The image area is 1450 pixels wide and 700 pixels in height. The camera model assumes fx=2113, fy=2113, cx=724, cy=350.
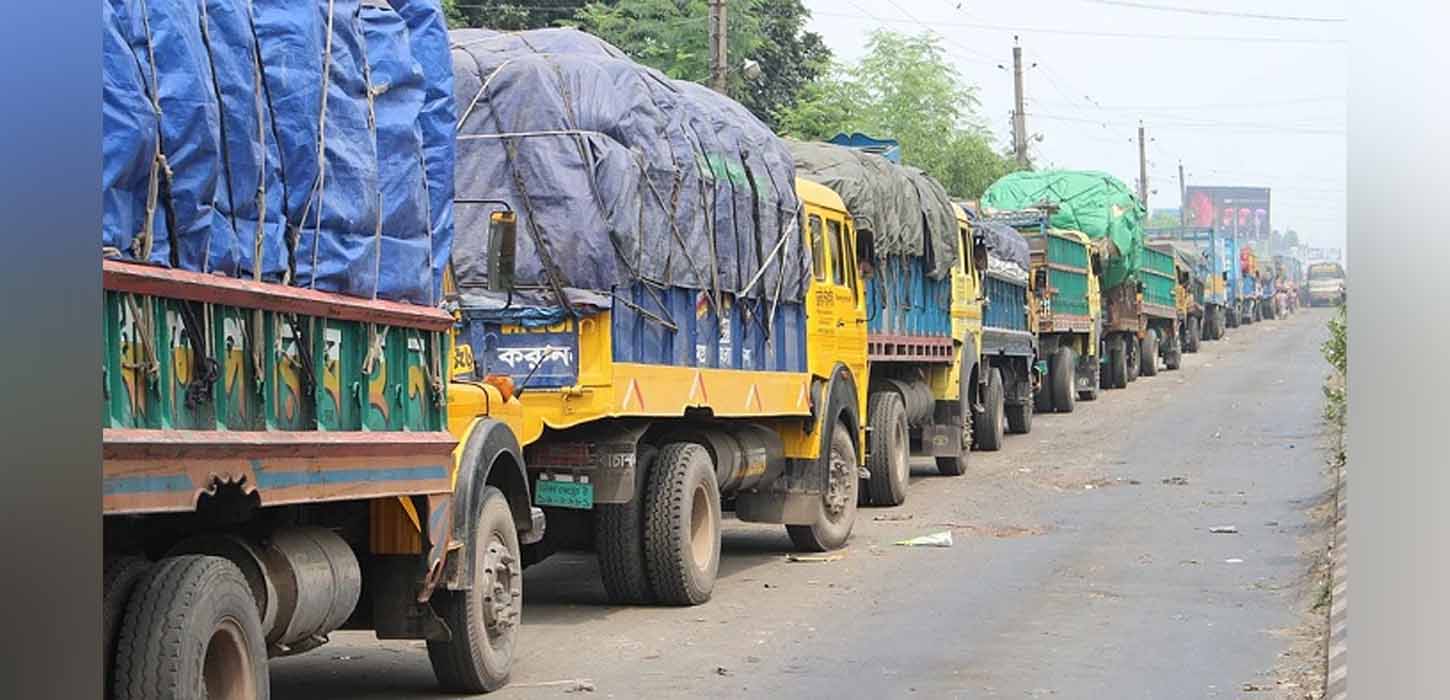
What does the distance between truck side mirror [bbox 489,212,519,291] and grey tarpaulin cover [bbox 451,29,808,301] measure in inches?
79.2

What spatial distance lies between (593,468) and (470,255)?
1390 millimetres

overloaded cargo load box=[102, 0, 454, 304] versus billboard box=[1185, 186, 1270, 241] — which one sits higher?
billboard box=[1185, 186, 1270, 241]

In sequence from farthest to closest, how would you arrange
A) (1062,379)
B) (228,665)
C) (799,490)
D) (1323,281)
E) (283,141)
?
(1323,281), (1062,379), (799,490), (283,141), (228,665)

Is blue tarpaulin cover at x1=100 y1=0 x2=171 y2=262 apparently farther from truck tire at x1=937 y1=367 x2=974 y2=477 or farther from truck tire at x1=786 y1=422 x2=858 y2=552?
truck tire at x1=937 y1=367 x2=974 y2=477

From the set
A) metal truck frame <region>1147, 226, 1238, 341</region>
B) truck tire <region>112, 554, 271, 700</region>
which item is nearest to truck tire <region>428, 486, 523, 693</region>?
truck tire <region>112, 554, 271, 700</region>

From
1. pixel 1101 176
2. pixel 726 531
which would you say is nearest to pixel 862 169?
pixel 726 531

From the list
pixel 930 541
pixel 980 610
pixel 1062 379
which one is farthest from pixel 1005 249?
pixel 980 610

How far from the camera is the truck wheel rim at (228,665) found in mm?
6797

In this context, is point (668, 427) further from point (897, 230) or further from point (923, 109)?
point (923, 109)

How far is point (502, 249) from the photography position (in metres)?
9.62

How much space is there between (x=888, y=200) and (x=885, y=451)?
7.95 feet

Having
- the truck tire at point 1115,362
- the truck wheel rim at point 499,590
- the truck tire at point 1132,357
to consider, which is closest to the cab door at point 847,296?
the truck wheel rim at point 499,590

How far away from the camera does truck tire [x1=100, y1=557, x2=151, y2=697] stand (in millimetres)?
6285
